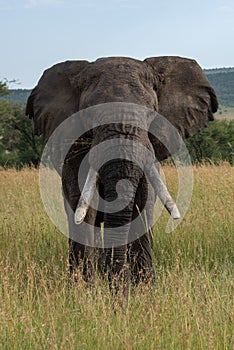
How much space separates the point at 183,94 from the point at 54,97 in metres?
1.11

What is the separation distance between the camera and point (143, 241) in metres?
6.01

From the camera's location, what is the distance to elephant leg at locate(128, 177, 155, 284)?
5.70 m

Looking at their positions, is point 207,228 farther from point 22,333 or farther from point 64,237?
point 22,333

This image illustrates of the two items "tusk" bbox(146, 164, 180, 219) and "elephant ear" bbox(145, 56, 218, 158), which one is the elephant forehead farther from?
"elephant ear" bbox(145, 56, 218, 158)

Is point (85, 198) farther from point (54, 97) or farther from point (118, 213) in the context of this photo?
point (54, 97)

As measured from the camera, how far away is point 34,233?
756cm

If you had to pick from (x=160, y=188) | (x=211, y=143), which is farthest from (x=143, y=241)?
(x=211, y=143)

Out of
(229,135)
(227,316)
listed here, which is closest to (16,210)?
(227,316)

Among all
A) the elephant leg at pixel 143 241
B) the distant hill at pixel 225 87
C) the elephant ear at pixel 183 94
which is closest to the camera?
the elephant leg at pixel 143 241

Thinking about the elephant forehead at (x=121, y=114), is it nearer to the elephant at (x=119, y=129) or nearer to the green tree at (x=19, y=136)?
the elephant at (x=119, y=129)

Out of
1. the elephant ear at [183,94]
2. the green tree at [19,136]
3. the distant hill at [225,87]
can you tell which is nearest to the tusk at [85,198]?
the elephant ear at [183,94]

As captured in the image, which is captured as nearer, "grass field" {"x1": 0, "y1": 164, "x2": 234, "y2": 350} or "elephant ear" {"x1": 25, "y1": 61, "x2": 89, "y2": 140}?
"grass field" {"x1": 0, "y1": 164, "x2": 234, "y2": 350}

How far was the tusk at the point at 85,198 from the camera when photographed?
4.76 meters

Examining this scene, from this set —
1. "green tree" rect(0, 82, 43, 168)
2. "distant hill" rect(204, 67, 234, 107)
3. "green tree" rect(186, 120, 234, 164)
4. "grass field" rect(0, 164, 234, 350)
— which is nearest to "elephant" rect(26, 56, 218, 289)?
"grass field" rect(0, 164, 234, 350)
